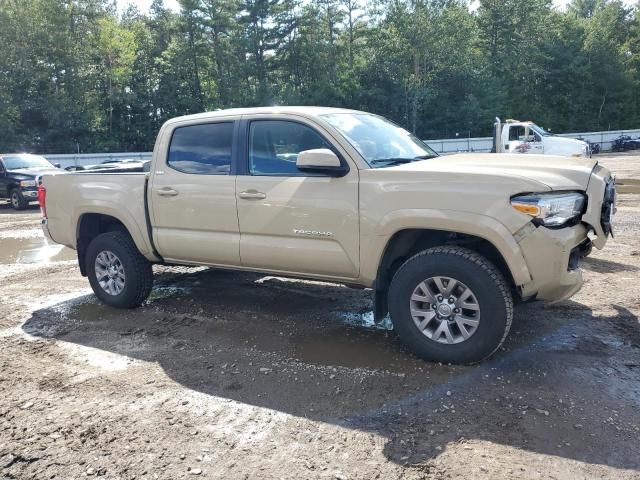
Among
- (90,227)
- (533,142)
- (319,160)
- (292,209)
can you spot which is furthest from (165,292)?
(533,142)

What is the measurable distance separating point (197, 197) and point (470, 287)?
260 cm

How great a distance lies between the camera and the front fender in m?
3.73

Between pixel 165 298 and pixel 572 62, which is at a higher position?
pixel 572 62

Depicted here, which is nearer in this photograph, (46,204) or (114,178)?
(114,178)

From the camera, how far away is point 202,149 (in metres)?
5.23

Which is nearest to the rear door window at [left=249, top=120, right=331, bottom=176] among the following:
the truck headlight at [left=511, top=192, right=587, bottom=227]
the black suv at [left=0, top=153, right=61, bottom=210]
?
the truck headlight at [left=511, top=192, right=587, bottom=227]

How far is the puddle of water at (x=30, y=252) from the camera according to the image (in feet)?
29.3

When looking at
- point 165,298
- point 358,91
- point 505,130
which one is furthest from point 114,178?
point 358,91

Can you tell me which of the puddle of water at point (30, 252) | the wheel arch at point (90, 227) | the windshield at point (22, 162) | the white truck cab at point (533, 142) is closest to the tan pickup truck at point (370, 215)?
the wheel arch at point (90, 227)

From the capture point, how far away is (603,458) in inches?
113

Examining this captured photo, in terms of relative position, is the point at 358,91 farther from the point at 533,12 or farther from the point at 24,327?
the point at 24,327

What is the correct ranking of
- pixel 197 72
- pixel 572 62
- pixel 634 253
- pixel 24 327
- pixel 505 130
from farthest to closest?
pixel 572 62 → pixel 197 72 → pixel 505 130 → pixel 634 253 → pixel 24 327

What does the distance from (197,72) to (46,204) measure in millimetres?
45244

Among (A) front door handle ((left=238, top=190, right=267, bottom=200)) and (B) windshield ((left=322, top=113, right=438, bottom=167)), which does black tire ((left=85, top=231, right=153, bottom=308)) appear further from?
(B) windshield ((left=322, top=113, right=438, bottom=167))
